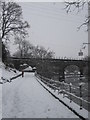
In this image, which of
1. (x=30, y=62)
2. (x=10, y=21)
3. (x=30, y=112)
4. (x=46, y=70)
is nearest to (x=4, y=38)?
(x=10, y=21)

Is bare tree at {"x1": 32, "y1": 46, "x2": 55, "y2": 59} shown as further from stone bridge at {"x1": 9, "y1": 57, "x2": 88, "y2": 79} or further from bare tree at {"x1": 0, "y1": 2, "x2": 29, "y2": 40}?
bare tree at {"x1": 0, "y1": 2, "x2": 29, "y2": 40}

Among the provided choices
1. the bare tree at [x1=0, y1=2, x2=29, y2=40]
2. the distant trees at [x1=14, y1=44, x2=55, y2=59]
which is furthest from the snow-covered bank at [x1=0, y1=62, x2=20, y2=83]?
the distant trees at [x1=14, y1=44, x2=55, y2=59]

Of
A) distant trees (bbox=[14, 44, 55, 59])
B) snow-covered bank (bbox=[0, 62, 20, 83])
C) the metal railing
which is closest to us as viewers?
the metal railing

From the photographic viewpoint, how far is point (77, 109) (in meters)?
10.7

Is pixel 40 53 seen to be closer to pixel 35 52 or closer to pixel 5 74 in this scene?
pixel 35 52

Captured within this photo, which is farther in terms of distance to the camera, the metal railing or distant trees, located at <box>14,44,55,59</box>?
distant trees, located at <box>14,44,55,59</box>

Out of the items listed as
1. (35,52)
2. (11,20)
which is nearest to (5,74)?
(11,20)

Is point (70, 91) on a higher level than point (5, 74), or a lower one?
higher

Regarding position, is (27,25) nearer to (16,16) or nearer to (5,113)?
(16,16)

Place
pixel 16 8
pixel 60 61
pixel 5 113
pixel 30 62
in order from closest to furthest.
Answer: pixel 5 113, pixel 16 8, pixel 30 62, pixel 60 61

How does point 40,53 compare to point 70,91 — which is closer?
point 70,91

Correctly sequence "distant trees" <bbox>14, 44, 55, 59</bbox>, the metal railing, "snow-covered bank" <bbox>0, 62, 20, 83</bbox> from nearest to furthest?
the metal railing → "snow-covered bank" <bbox>0, 62, 20, 83</bbox> → "distant trees" <bbox>14, 44, 55, 59</bbox>

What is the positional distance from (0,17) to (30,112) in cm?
4478

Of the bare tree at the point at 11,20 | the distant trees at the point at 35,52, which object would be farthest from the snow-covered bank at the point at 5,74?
the distant trees at the point at 35,52
